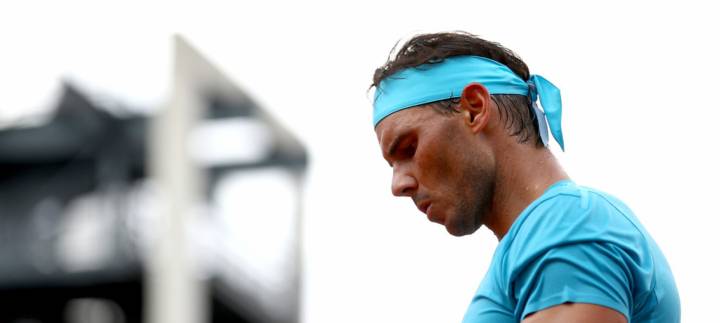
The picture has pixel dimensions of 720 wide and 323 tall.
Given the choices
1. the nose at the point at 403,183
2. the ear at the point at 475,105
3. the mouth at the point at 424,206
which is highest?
the ear at the point at 475,105

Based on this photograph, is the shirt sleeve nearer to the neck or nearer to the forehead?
the neck

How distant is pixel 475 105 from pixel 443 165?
151 millimetres

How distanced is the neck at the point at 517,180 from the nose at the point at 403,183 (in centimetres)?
19

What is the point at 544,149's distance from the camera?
9.98 ft

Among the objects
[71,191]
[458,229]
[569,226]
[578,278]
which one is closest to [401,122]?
[458,229]

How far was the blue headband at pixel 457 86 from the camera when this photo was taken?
3.00 meters

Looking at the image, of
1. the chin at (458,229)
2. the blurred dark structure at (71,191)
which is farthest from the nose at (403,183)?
the blurred dark structure at (71,191)

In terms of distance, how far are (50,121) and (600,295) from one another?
42.2ft

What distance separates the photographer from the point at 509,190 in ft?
9.75

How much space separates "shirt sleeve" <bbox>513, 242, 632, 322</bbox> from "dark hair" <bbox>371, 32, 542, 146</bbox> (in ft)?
1.39

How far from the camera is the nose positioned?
3037mm

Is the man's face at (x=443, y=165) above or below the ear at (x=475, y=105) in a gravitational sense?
below

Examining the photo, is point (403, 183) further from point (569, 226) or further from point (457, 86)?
point (569, 226)

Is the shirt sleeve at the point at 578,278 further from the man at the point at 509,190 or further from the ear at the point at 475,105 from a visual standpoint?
the ear at the point at 475,105
